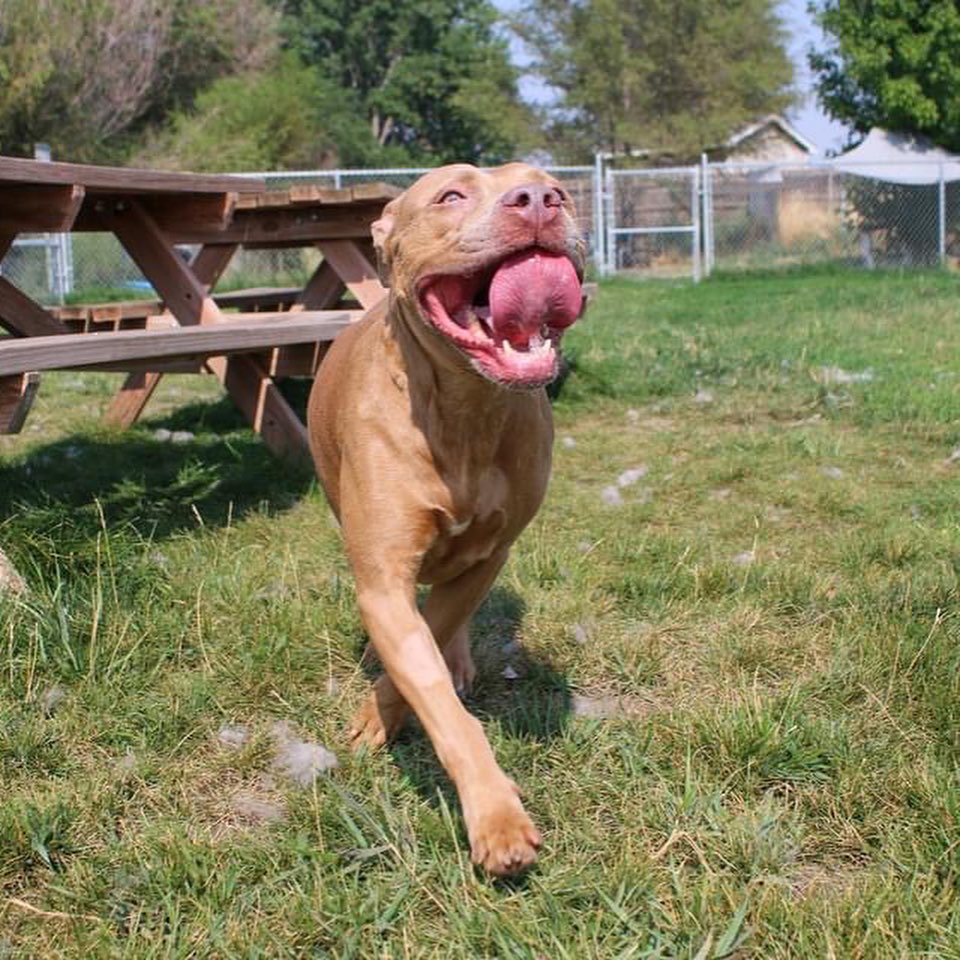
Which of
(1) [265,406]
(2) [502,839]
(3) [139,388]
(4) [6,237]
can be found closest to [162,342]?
(4) [6,237]

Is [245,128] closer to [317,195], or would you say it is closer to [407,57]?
[407,57]

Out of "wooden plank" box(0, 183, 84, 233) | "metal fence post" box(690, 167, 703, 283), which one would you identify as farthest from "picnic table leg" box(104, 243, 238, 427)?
"metal fence post" box(690, 167, 703, 283)

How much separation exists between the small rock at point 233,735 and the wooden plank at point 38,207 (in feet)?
7.27

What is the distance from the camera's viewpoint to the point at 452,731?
207 cm

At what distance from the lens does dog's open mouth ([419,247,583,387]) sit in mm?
2170

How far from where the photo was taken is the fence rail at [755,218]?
19.4m

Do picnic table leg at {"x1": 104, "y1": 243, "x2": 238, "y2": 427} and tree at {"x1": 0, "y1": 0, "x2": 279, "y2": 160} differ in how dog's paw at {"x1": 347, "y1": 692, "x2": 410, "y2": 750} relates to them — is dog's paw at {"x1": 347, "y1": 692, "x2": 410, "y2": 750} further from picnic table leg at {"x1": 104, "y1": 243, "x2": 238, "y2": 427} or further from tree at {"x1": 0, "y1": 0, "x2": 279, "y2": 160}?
tree at {"x1": 0, "y1": 0, "x2": 279, "y2": 160}

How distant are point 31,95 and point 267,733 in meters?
24.7

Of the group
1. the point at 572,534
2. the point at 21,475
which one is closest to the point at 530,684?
the point at 572,534

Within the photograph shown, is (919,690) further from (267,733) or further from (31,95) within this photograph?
(31,95)

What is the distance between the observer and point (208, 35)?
108 feet

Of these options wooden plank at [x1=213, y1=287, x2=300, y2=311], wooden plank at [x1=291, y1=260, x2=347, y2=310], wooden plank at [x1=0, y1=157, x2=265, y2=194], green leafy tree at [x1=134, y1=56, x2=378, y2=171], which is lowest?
wooden plank at [x1=213, y1=287, x2=300, y2=311]

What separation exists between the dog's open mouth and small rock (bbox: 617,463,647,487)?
287cm

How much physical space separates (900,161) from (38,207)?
19146 millimetres
